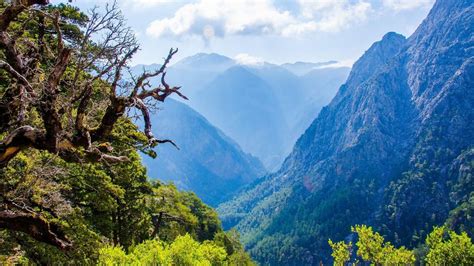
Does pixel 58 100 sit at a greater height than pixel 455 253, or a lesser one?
greater

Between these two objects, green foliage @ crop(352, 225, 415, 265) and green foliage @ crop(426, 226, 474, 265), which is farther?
green foliage @ crop(352, 225, 415, 265)

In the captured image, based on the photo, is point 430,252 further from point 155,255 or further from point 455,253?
point 155,255

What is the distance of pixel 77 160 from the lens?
13.3m

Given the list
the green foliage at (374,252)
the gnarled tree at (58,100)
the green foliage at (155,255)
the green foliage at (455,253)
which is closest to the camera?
the gnarled tree at (58,100)

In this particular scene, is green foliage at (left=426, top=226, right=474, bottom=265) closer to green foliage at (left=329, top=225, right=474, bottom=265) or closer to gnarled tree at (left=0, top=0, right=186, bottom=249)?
green foliage at (left=329, top=225, right=474, bottom=265)

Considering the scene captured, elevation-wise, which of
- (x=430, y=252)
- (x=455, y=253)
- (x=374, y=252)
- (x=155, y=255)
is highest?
(x=374, y=252)

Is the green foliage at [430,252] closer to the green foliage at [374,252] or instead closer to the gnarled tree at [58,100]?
the green foliage at [374,252]

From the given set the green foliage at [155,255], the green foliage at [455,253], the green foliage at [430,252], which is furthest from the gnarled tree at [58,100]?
the green foliage at [455,253]

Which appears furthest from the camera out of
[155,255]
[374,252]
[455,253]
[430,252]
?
[374,252]

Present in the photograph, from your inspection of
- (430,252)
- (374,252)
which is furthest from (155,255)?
(430,252)

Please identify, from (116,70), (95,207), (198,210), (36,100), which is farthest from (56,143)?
(198,210)

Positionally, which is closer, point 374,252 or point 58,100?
point 58,100

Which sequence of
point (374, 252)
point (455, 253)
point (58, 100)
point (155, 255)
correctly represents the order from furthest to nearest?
point (374, 252) < point (455, 253) < point (155, 255) < point (58, 100)

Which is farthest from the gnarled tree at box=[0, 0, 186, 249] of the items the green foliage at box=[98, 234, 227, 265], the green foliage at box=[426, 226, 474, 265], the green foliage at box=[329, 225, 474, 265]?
the green foliage at box=[426, 226, 474, 265]
